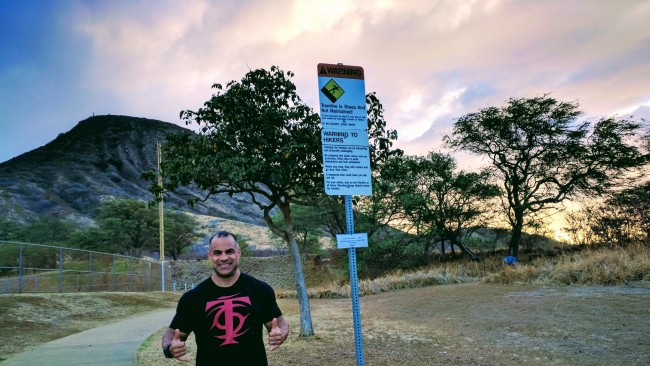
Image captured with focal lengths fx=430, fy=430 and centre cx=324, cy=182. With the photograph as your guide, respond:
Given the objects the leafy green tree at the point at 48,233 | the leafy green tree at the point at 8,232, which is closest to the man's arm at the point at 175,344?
the leafy green tree at the point at 48,233

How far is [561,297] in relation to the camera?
466 inches

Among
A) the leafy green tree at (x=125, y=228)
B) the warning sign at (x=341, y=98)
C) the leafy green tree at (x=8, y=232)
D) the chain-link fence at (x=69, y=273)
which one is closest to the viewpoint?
the warning sign at (x=341, y=98)

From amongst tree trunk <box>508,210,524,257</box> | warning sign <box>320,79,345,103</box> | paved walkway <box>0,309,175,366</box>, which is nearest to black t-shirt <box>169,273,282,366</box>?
warning sign <box>320,79,345,103</box>

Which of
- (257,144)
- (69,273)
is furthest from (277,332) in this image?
(69,273)

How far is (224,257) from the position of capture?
333cm

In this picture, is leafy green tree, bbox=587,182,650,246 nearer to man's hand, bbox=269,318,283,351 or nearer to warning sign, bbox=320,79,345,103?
warning sign, bbox=320,79,345,103

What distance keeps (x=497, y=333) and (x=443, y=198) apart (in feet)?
64.0

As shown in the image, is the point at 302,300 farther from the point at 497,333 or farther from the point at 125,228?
the point at 125,228

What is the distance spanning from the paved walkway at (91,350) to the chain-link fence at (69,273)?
40.1 ft

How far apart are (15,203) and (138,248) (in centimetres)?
7595

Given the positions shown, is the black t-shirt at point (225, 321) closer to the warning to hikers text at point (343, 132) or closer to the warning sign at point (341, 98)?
the warning to hikers text at point (343, 132)

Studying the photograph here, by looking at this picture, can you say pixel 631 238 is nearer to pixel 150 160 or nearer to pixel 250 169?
pixel 250 169

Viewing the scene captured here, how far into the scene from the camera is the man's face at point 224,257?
131 inches

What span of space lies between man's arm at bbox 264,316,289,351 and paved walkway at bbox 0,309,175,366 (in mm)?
5365
